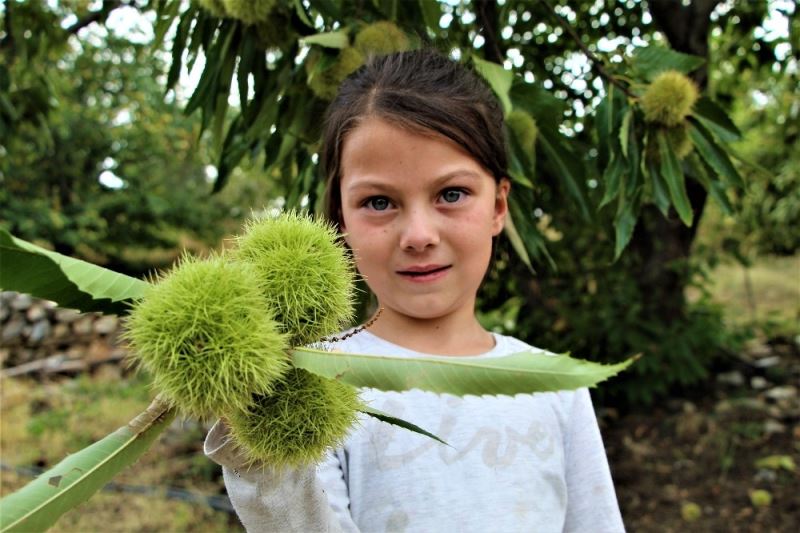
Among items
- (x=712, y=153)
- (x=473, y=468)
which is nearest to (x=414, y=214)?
(x=473, y=468)

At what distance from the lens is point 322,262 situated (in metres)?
0.69

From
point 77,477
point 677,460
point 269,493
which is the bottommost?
point 677,460

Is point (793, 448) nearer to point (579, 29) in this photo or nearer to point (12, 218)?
point (579, 29)

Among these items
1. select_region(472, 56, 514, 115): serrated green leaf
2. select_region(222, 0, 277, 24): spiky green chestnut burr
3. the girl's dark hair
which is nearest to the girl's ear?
the girl's dark hair

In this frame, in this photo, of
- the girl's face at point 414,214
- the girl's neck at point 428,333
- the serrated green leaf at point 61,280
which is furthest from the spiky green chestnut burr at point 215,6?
the serrated green leaf at point 61,280

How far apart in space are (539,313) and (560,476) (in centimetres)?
201

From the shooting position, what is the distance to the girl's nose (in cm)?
104

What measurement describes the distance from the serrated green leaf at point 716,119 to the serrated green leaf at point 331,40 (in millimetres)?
841

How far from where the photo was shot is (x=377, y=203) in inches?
42.8

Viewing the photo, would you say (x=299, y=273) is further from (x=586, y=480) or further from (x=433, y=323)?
(x=586, y=480)

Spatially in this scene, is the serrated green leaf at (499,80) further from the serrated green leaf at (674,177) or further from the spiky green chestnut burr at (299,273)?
the spiky green chestnut burr at (299,273)

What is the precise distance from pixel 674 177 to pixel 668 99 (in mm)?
Result: 170

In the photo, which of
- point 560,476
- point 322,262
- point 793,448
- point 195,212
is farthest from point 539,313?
point 195,212

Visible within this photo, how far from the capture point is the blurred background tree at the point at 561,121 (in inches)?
58.6
